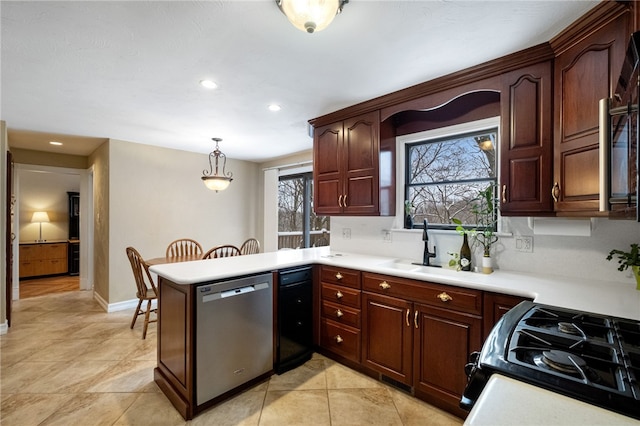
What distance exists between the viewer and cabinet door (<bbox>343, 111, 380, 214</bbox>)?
2732 millimetres

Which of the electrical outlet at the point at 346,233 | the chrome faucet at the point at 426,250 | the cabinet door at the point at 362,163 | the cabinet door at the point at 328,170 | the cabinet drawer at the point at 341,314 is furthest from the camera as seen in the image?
the electrical outlet at the point at 346,233

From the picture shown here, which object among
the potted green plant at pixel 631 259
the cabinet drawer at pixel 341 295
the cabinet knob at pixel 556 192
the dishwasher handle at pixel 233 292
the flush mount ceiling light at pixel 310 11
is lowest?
the cabinet drawer at pixel 341 295

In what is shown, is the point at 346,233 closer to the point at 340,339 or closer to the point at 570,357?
the point at 340,339

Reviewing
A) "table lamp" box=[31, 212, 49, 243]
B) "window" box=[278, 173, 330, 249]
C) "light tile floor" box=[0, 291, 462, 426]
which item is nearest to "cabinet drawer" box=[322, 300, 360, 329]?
"light tile floor" box=[0, 291, 462, 426]

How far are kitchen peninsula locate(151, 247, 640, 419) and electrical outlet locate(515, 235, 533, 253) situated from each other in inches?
8.1

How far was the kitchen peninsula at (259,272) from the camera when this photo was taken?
5.06 feet

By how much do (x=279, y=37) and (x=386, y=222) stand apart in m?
1.96

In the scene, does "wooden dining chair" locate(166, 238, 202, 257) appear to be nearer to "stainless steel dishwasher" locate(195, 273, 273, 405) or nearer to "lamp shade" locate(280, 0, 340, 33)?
"stainless steel dishwasher" locate(195, 273, 273, 405)

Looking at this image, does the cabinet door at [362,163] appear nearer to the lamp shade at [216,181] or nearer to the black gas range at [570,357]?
the black gas range at [570,357]

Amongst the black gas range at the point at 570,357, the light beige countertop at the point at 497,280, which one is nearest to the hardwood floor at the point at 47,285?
the light beige countertop at the point at 497,280

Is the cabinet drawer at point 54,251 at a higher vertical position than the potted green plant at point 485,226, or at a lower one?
lower

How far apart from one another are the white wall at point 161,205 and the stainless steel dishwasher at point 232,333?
2892 mm

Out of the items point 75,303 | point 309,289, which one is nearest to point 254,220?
point 75,303

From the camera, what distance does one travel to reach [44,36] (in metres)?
1.69
